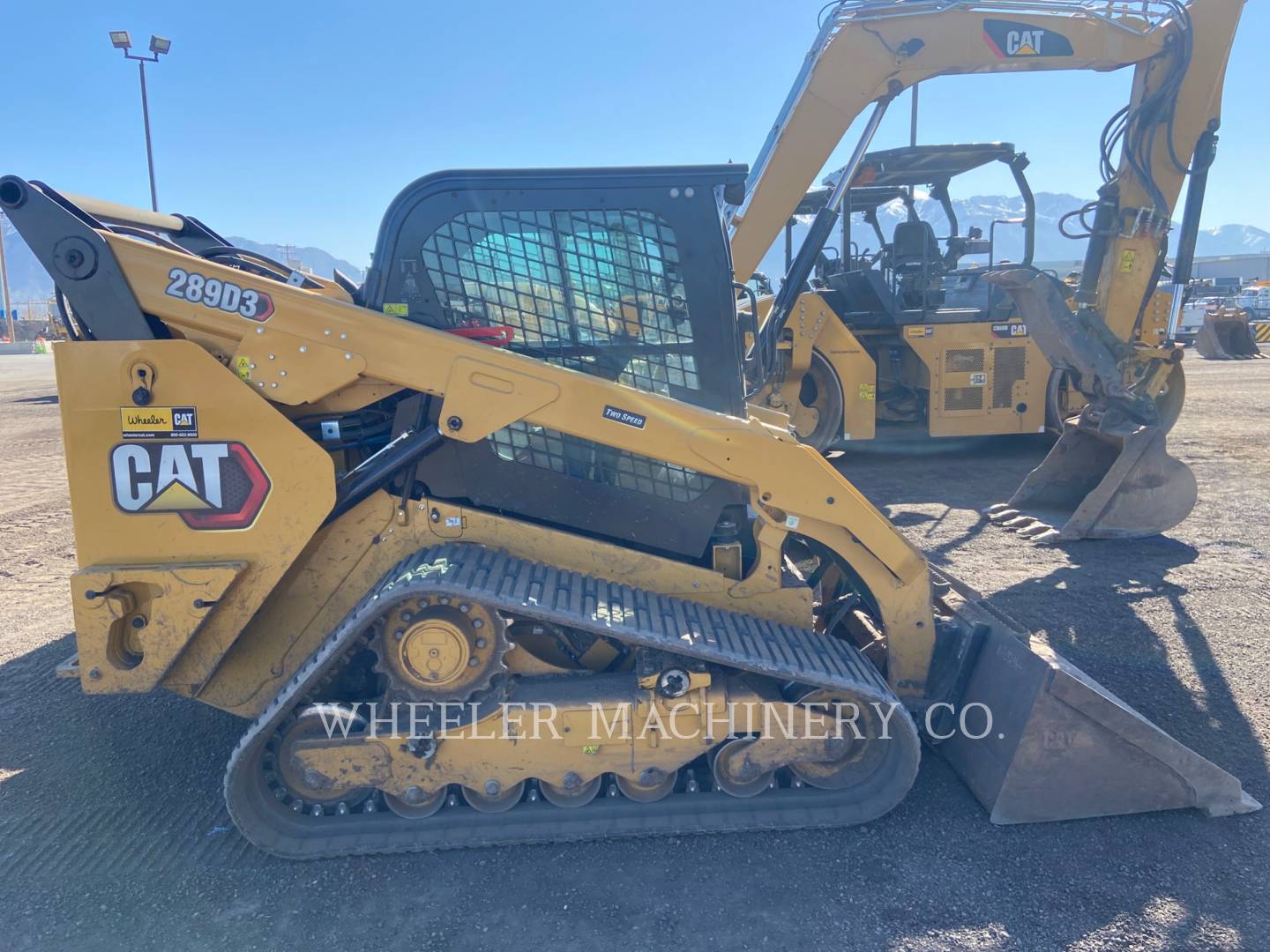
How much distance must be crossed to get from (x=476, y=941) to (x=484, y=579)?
3.64 ft

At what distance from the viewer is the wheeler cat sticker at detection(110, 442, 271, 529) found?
3002 mm

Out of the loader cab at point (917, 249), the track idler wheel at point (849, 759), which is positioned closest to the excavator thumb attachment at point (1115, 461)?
the loader cab at point (917, 249)

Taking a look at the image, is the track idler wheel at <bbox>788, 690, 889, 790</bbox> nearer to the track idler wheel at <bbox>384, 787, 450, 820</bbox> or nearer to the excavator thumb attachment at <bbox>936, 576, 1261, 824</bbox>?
the excavator thumb attachment at <bbox>936, 576, 1261, 824</bbox>

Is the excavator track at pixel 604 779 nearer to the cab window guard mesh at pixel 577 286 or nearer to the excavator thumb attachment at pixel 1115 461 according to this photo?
the cab window guard mesh at pixel 577 286

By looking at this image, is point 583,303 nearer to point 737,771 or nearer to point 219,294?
point 219,294

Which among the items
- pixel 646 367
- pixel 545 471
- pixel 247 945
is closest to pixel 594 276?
pixel 646 367

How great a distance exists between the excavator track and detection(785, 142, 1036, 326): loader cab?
276 inches

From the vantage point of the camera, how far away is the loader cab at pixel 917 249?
31.2 ft

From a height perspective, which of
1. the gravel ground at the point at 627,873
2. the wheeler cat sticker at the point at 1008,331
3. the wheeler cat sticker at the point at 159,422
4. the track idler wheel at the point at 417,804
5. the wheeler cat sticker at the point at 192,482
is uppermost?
the wheeler cat sticker at the point at 1008,331

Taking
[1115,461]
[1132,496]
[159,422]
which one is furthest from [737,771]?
[1115,461]

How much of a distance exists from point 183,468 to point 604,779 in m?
1.90

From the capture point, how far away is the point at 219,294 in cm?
297

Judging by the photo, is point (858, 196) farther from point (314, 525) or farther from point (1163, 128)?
point (314, 525)

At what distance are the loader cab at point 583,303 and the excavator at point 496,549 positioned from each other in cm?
1
